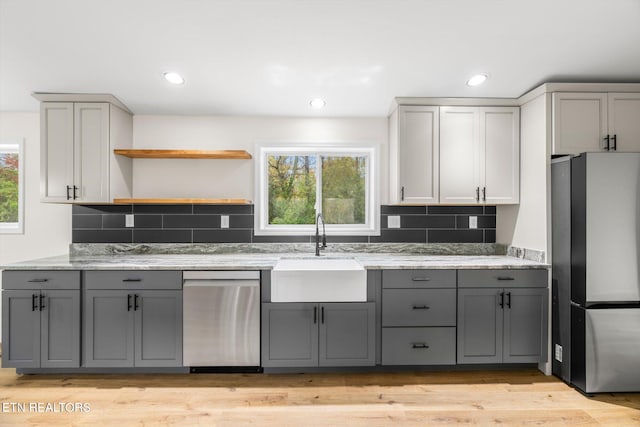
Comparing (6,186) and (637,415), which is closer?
(637,415)

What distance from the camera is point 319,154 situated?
11.2 feet

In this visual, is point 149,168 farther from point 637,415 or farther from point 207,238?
point 637,415

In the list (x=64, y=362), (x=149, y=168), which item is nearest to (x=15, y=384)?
(x=64, y=362)

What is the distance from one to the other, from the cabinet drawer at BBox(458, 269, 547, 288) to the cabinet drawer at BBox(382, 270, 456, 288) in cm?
11

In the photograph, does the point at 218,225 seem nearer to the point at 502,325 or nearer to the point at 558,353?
the point at 502,325

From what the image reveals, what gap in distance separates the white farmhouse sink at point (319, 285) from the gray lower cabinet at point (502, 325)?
2.54 feet

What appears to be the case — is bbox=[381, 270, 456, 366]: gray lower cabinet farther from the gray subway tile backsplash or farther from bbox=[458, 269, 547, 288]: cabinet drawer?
the gray subway tile backsplash

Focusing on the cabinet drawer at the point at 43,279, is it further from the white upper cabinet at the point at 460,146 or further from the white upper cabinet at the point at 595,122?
the white upper cabinet at the point at 595,122

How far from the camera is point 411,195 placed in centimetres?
298

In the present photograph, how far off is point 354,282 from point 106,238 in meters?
2.28

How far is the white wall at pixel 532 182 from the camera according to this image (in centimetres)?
265

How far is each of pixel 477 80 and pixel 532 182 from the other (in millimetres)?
904

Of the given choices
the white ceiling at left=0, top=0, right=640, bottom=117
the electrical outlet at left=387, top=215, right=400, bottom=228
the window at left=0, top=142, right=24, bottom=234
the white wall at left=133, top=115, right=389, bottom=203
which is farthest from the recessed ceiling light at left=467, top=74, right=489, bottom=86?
the window at left=0, top=142, right=24, bottom=234

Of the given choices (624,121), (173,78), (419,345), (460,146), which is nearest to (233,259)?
(173,78)
